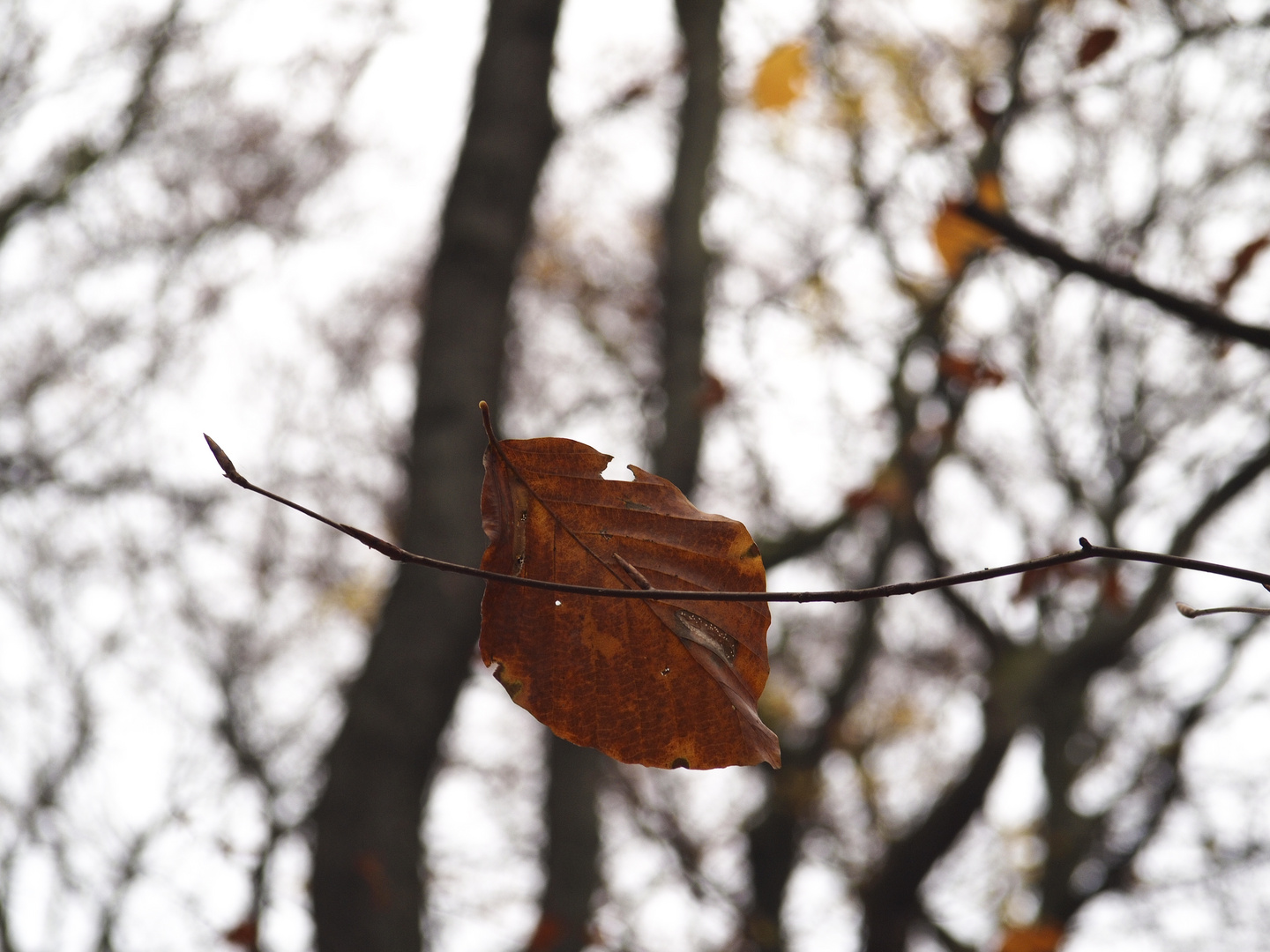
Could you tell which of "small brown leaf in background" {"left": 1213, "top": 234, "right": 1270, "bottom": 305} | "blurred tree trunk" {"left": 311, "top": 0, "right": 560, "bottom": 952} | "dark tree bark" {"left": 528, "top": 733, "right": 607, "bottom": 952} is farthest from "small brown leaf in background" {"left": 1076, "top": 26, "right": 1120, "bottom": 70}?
"dark tree bark" {"left": 528, "top": 733, "right": 607, "bottom": 952}

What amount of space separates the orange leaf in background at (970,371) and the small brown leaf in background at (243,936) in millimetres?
2547

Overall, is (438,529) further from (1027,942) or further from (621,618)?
(1027,942)

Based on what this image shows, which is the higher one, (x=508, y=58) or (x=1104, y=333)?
(x=1104, y=333)

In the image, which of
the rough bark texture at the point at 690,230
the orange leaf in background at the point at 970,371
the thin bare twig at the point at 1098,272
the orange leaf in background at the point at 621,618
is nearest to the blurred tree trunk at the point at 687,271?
the rough bark texture at the point at 690,230

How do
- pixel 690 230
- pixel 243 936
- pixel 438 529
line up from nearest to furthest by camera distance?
pixel 438 529 < pixel 243 936 < pixel 690 230

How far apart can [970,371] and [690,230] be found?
0.94 m

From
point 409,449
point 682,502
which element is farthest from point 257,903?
point 682,502

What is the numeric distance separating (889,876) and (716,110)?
2.36m

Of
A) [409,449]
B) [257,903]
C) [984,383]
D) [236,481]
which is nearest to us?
[236,481]

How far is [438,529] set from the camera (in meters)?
1.60

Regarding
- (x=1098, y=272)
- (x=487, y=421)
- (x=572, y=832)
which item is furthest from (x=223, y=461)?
(x=572, y=832)

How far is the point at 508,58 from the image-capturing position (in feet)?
5.67

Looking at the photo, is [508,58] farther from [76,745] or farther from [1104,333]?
[76,745]

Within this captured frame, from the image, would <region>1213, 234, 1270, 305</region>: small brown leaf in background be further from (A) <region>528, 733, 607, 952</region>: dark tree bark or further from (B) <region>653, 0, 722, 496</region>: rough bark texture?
(A) <region>528, 733, 607, 952</region>: dark tree bark
